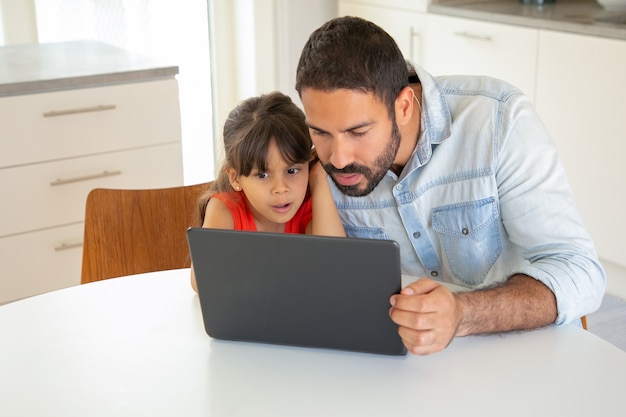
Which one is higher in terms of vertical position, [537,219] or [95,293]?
[537,219]

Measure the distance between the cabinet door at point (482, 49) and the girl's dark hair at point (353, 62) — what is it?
1.78 meters

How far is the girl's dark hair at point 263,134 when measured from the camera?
1.76 meters

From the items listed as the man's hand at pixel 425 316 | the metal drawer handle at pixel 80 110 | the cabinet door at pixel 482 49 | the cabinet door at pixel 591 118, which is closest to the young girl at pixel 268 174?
the man's hand at pixel 425 316

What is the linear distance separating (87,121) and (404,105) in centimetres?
143

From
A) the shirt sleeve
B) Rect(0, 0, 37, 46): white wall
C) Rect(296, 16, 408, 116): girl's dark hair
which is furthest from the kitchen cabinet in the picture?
the shirt sleeve

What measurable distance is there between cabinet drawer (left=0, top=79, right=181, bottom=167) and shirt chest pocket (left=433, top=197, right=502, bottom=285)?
4.67ft

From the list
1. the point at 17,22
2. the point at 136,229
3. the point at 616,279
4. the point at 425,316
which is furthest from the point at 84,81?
the point at 616,279

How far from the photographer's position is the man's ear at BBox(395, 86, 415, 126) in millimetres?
1679

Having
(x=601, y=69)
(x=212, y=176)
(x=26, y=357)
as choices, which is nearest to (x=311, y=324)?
(x=26, y=357)

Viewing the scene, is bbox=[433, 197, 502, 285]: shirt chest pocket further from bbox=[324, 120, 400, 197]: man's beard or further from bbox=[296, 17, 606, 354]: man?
bbox=[324, 120, 400, 197]: man's beard

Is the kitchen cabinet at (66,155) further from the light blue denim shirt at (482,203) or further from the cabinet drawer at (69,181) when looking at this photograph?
the light blue denim shirt at (482,203)

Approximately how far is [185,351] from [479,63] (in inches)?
94.4

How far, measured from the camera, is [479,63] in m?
3.55

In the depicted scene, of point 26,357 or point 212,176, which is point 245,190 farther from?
point 212,176
